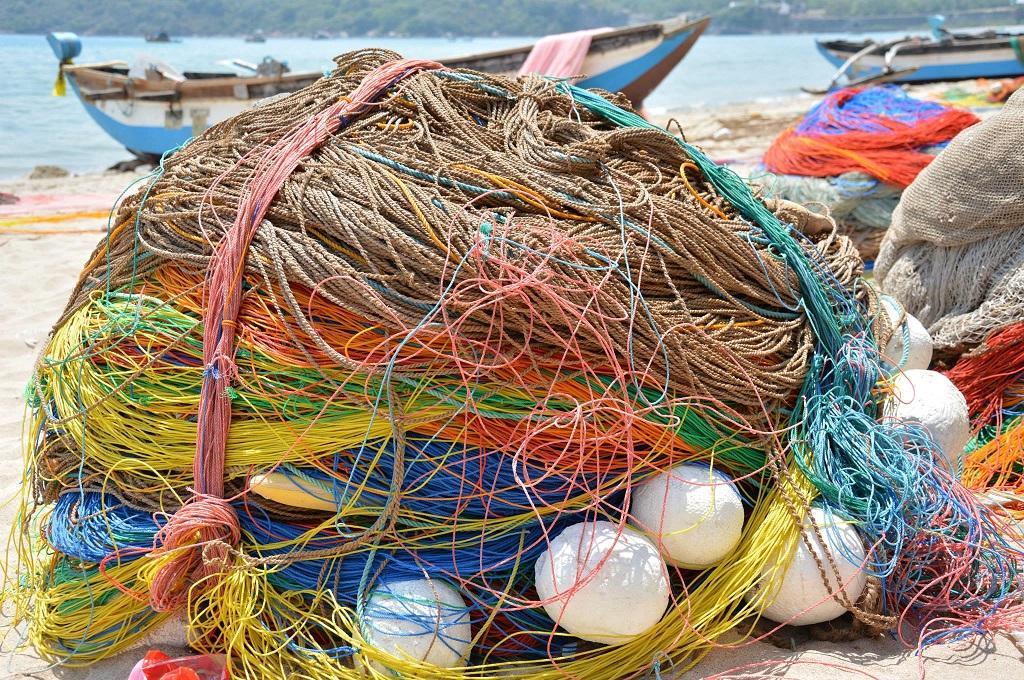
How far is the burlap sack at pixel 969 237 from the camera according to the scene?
3.57 meters

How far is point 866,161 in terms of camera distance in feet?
17.5

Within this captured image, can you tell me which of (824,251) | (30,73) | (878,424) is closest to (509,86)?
(824,251)

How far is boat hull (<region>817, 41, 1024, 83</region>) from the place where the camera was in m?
15.5

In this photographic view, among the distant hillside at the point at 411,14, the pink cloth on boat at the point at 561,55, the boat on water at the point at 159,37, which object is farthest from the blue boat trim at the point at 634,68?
the distant hillside at the point at 411,14

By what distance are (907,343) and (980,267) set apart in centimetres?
84

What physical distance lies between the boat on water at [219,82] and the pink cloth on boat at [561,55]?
183 millimetres

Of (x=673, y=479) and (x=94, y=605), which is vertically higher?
(x=673, y=479)

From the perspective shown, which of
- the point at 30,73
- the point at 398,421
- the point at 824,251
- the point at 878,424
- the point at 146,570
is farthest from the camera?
the point at 30,73

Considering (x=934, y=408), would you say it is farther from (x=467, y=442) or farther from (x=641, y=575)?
(x=467, y=442)

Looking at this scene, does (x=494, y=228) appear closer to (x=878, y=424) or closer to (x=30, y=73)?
(x=878, y=424)

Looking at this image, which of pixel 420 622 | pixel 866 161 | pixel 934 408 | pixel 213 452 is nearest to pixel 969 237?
pixel 934 408

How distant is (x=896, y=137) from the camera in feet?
17.7

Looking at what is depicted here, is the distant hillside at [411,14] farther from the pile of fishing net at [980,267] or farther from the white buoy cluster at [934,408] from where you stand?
the white buoy cluster at [934,408]

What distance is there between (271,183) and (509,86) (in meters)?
0.95
